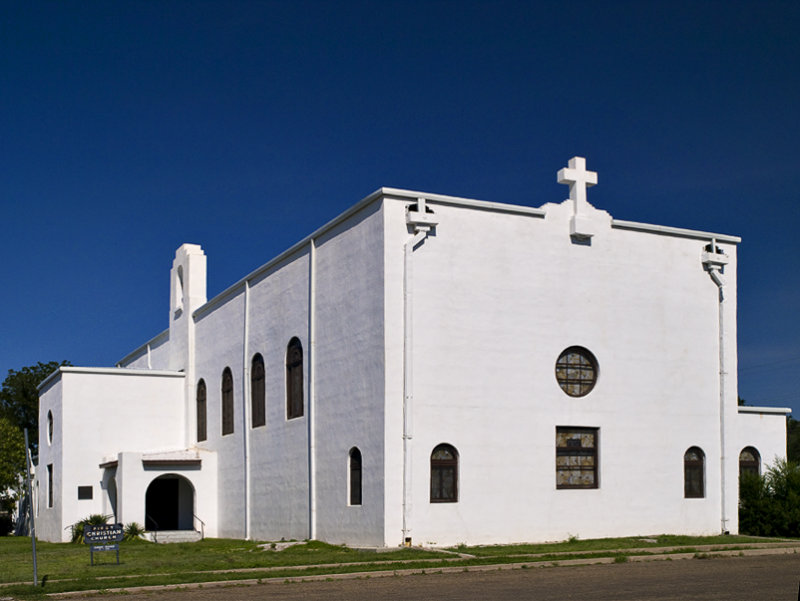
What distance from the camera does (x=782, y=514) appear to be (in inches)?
1005

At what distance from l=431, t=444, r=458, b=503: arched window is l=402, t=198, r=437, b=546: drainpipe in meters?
0.76

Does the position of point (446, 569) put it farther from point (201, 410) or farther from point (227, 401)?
point (201, 410)

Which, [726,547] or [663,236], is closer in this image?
[726,547]

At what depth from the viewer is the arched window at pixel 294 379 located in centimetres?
2708

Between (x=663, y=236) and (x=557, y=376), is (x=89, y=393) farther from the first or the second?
(x=663, y=236)

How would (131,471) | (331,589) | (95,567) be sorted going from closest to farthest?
(331,589), (95,567), (131,471)

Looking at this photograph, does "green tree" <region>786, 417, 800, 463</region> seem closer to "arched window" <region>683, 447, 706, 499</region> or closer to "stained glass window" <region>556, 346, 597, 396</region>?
"arched window" <region>683, 447, 706, 499</region>

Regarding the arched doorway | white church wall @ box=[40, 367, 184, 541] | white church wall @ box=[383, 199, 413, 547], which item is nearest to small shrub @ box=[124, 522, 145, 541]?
white church wall @ box=[40, 367, 184, 541]

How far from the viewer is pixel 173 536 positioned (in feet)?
103

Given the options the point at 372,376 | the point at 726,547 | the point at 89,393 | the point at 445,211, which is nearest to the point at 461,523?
the point at 372,376

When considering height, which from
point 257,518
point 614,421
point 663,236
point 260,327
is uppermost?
point 663,236

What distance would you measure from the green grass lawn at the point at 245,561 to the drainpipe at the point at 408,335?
55.3 inches

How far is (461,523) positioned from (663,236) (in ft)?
30.7

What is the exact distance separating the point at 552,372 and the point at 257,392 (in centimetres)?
1004
